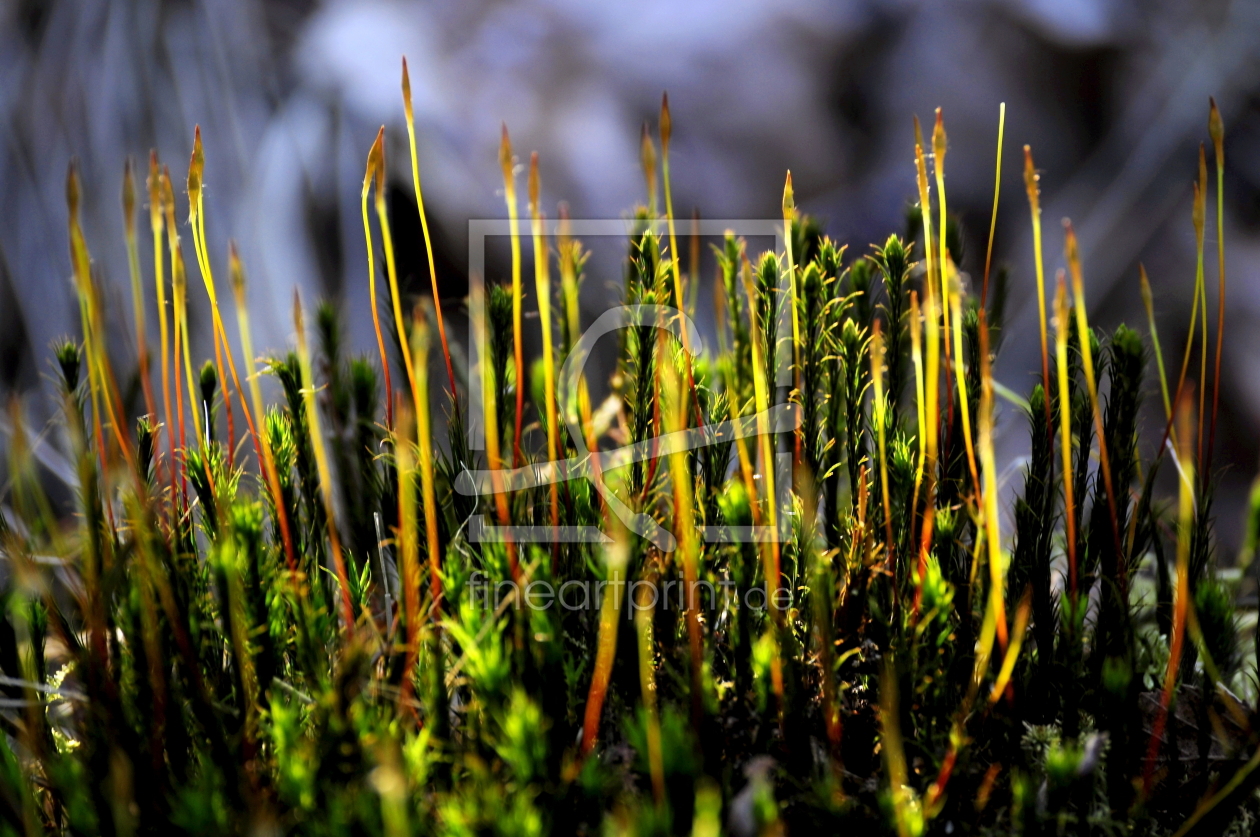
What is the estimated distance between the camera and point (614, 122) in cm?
146

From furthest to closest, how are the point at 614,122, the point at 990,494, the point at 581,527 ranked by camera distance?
1. the point at 614,122
2. the point at 581,527
3. the point at 990,494

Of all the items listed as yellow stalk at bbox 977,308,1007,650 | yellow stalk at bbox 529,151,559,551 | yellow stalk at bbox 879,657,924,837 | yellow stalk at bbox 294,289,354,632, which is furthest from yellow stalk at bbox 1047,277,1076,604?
yellow stalk at bbox 294,289,354,632

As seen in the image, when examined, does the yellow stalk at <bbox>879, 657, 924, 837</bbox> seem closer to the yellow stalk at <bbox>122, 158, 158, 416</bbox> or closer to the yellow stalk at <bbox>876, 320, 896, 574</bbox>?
the yellow stalk at <bbox>876, 320, 896, 574</bbox>

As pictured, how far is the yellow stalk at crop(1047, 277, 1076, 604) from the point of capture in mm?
495

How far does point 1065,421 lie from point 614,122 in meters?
1.12

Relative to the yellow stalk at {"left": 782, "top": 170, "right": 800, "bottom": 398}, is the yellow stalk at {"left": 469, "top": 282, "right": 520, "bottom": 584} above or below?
below

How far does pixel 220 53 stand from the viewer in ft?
4.82

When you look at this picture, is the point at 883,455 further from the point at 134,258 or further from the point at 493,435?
the point at 134,258

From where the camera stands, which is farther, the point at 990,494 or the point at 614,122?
the point at 614,122

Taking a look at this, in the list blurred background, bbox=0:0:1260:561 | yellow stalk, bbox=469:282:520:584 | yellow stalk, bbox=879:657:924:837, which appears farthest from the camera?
blurred background, bbox=0:0:1260:561

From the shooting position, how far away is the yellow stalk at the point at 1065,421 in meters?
0.50

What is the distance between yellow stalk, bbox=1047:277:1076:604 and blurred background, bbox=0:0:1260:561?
2.60 feet

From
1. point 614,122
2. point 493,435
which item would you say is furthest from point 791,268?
point 614,122

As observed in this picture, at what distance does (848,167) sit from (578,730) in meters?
1.13
